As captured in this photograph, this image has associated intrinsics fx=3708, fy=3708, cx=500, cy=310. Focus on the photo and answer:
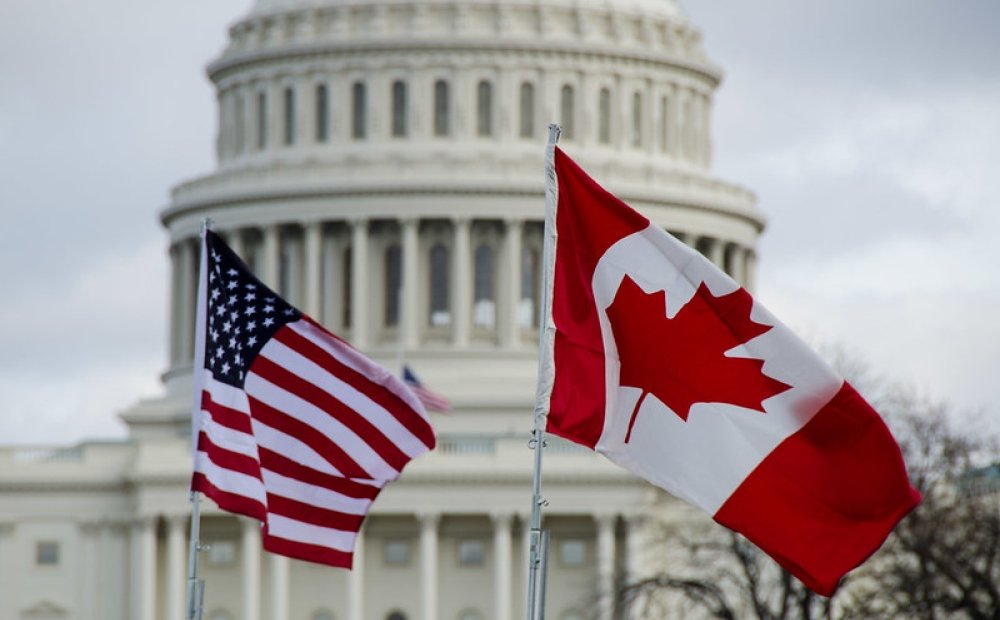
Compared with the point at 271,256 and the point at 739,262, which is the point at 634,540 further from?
the point at 271,256

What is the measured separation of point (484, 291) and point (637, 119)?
9418mm

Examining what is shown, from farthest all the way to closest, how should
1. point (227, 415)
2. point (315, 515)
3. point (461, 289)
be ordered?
1. point (461, 289)
2. point (227, 415)
3. point (315, 515)

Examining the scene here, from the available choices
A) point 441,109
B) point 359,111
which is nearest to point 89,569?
point 359,111

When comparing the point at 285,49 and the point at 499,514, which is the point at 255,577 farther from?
the point at 285,49

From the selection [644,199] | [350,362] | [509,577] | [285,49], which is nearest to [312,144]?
[285,49]

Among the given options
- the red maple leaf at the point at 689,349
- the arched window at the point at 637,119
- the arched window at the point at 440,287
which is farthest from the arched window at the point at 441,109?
the red maple leaf at the point at 689,349

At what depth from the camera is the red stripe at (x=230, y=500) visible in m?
45.2

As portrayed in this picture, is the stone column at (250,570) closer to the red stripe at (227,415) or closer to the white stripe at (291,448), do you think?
the red stripe at (227,415)

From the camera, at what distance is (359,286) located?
139 meters

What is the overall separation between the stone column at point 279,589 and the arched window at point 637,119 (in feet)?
79.4

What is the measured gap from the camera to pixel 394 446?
44906 millimetres

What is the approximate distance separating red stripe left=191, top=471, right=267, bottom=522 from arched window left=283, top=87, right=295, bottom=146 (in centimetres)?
9866

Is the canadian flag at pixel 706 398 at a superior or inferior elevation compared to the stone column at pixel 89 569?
inferior

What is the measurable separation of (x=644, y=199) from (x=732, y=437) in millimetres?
102569
